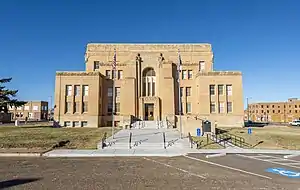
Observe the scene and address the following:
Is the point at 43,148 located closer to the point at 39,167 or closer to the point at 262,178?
the point at 39,167

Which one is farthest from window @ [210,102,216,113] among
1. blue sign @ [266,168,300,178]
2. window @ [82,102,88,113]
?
blue sign @ [266,168,300,178]

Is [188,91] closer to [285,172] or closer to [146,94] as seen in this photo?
[146,94]

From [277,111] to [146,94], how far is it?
8752 cm

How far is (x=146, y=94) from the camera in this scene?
44.6 meters

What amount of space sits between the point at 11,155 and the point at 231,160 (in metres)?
15.0

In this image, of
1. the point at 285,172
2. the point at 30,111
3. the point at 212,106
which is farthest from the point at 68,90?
the point at 30,111

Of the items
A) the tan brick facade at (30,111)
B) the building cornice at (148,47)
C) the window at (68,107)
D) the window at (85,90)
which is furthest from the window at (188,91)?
the tan brick facade at (30,111)

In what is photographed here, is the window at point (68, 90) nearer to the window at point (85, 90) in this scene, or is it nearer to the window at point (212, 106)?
the window at point (85, 90)

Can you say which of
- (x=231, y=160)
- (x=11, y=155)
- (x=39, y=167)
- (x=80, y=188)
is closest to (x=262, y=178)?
(x=231, y=160)

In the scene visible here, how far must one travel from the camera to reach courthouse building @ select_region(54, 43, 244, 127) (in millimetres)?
40438

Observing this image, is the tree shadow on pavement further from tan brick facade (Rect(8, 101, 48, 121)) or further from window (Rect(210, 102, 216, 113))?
tan brick facade (Rect(8, 101, 48, 121))

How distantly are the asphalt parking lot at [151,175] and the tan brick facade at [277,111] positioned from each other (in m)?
105

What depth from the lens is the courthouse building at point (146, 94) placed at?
40.4 m

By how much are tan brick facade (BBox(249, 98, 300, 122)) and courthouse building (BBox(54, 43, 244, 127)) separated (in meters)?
76.0
